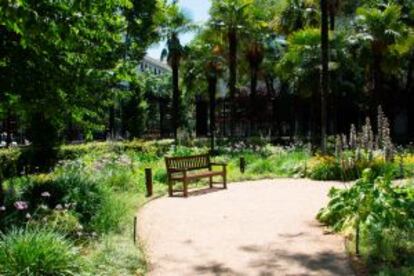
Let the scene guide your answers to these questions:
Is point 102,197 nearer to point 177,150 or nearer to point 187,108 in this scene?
point 177,150

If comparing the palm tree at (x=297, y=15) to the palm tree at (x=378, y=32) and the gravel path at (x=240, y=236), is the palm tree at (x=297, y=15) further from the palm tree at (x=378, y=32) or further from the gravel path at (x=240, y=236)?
the gravel path at (x=240, y=236)

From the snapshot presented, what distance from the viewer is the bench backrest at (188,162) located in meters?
16.3

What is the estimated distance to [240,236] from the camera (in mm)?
10109

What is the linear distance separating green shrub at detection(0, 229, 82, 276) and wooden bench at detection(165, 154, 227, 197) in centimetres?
816

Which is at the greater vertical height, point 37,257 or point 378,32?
point 378,32

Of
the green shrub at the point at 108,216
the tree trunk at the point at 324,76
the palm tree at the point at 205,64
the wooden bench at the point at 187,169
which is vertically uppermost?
the palm tree at the point at 205,64

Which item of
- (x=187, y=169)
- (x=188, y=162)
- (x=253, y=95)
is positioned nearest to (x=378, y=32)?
(x=253, y=95)

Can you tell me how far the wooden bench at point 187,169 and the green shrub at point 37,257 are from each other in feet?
26.8

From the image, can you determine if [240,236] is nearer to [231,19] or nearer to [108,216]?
[108,216]

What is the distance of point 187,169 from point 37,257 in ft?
32.4

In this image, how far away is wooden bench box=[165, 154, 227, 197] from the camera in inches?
604

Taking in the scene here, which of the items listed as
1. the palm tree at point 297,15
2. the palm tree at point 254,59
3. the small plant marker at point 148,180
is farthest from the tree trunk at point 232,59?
the small plant marker at point 148,180

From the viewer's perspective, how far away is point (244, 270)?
8047 mm

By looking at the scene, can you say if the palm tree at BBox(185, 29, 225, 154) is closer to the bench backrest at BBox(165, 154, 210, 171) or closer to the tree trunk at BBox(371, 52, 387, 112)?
the tree trunk at BBox(371, 52, 387, 112)
